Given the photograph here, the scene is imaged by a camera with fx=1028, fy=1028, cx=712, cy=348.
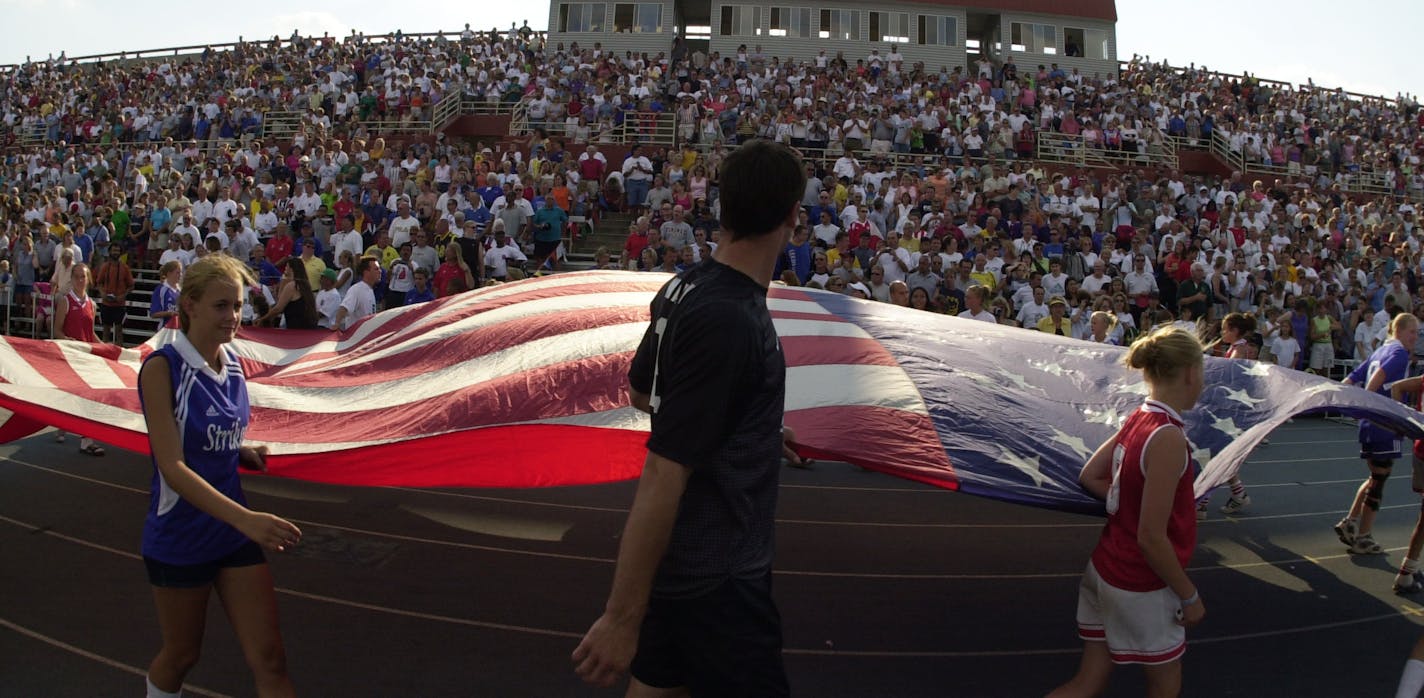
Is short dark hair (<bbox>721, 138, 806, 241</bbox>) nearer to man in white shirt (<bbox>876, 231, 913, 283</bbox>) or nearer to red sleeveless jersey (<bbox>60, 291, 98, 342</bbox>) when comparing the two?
red sleeveless jersey (<bbox>60, 291, 98, 342</bbox>)

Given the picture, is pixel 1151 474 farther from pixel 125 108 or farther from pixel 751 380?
pixel 125 108

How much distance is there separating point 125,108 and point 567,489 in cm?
2304

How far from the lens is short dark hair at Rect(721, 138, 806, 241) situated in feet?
6.26

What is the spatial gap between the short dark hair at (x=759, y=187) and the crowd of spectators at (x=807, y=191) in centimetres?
719

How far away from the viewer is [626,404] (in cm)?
423

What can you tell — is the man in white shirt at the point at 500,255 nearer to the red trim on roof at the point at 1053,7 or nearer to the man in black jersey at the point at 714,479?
the man in black jersey at the point at 714,479

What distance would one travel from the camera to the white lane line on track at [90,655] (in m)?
3.67

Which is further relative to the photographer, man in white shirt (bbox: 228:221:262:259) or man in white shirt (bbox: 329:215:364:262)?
man in white shirt (bbox: 228:221:262:259)

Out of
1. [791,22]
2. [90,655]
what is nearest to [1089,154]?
[791,22]

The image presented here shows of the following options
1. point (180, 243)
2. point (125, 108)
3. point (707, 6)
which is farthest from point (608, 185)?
point (707, 6)

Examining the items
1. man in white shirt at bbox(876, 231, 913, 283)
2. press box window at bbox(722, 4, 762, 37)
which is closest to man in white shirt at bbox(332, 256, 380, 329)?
man in white shirt at bbox(876, 231, 913, 283)

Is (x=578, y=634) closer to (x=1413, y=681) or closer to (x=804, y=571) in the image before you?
(x=804, y=571)

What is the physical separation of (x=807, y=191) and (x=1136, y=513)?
11.2 m

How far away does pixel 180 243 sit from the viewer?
12.7 metres
